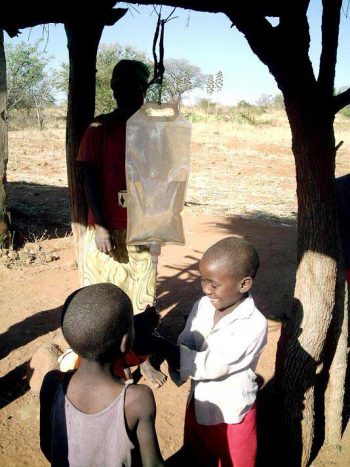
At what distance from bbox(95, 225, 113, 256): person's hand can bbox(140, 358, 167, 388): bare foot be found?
0.98m

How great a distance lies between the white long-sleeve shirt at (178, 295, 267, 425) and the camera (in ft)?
5.08

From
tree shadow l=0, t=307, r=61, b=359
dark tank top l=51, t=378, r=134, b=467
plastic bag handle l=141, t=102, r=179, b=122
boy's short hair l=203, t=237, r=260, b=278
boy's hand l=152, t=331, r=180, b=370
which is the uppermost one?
plastic bag handle l=141, t=102, r=179, b=122

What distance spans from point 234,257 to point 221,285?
125 mm

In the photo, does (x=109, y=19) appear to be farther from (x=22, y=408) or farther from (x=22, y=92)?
(x=22, y=92)

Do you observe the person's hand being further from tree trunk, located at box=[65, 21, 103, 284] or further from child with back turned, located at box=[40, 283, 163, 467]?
child with back turned, located at box=[40, 283, 163, 467]

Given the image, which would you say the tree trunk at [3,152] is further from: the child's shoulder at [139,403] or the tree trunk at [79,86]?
the child's shoulder at [139,403]

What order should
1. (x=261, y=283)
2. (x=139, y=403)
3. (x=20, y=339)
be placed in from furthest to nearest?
A: 1. (x=261, y=283)
2. (x=20, y=339)
3. (x=139, y=403)

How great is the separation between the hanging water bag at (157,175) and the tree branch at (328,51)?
0.64 metres

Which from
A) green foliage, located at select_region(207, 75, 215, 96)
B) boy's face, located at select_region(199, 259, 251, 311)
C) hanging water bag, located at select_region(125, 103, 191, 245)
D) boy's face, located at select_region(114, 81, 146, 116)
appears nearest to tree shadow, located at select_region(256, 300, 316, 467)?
boy's face, located at select_region(199, 259, 251, 311)

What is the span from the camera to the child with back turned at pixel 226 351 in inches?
61.4

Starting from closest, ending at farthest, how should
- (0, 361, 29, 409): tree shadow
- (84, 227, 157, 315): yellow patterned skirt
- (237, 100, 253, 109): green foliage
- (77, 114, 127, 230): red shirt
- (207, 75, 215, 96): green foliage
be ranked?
(77, 114, 127, 230): red shirt
(84, 227, 157, 315): yellow patterned skirt
(0, 361, 29, 409): tree shadow
(207, 75, 215, 96): green foliage
(237, 100, 253, 109): green foliage

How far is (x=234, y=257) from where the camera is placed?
1606 mm

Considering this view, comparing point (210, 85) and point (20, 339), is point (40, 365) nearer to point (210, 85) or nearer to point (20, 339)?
point (20, 339)

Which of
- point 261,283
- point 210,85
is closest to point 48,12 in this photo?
point 261,283
